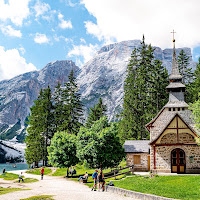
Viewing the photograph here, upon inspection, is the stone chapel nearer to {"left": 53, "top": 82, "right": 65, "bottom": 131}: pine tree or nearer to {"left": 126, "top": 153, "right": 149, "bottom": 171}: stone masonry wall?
{"left": 126, "top": 153, "right": 149, "bottom": 171}: stone masonry wall

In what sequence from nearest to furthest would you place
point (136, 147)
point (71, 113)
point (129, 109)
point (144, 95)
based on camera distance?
1. point (136, 147)
2. point (144, 95)
3. point (129, 109)
4. point (71, 113)

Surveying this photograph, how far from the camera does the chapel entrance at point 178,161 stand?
27.3 meters

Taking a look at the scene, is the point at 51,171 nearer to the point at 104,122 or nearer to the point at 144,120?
the point at 104,122

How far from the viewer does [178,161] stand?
27516 mm

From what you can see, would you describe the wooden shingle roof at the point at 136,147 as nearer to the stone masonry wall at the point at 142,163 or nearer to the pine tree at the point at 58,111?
the stone masonry wall at the point at 142,163

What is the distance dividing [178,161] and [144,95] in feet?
75.5

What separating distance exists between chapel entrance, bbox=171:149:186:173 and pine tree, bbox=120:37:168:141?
56.3 ft

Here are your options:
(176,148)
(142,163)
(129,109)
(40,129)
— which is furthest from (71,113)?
(176,148)

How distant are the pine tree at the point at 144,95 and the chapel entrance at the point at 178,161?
675 inches

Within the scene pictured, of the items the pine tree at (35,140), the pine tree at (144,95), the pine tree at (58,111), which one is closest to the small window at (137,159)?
the pine tree at (144,95)

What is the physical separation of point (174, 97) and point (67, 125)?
27.4 m

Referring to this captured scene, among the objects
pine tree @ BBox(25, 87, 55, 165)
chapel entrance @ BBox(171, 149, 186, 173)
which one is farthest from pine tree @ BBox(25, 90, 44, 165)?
chapel entrance @ BBox(171, 149, 186, 173)

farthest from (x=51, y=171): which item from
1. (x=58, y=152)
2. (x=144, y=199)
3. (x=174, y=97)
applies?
Answer: (x=144, y=199)

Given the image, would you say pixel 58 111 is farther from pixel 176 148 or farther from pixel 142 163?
pixel 176 148
